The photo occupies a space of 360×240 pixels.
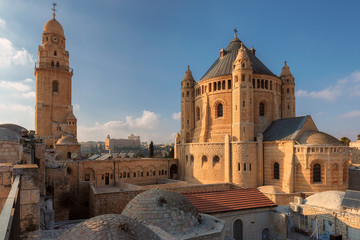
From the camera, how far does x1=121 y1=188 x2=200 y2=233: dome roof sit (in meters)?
11.0

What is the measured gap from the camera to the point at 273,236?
57.2ft

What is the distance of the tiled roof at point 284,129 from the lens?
2711cm

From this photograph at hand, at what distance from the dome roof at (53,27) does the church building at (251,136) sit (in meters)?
26.5

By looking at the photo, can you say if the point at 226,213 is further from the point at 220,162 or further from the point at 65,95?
the point at 65,95

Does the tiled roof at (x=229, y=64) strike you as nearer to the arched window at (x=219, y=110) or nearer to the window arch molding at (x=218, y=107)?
the window arch molding at (x=218, y=107)

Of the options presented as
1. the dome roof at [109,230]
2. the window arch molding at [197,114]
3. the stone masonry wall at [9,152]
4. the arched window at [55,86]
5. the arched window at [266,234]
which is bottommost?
the arched window at [266,234]

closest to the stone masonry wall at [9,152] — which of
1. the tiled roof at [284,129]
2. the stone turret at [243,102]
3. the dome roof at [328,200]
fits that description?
the dome roof at [328,200]

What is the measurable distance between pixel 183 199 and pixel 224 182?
17646mm

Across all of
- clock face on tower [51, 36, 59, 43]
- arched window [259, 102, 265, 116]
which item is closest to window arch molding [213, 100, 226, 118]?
arched window [259, 102, 265, 116]

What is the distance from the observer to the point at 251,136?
95.5 feet

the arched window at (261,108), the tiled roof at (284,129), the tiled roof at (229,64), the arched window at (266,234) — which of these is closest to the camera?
the arched window at (266,234)

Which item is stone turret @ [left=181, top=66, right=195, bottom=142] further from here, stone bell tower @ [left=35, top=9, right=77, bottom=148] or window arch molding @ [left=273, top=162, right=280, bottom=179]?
stone bell tower @ [left=35, top=9, right=77, bottom=148]

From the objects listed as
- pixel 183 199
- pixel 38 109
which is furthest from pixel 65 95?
pixel 183 199

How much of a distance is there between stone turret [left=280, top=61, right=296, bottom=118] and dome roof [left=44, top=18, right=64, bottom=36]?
130 ft
